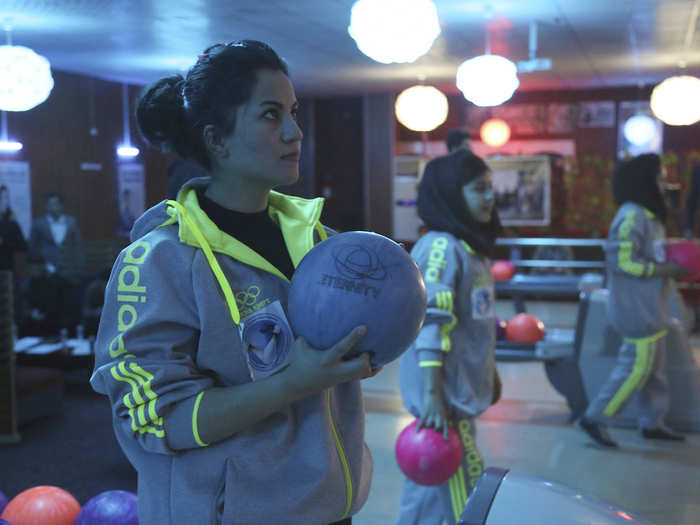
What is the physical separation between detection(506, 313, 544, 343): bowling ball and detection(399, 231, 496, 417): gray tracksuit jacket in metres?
2.64

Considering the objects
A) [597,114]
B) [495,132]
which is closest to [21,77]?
[495,132]

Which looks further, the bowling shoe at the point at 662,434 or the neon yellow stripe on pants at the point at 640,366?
the bowling shoe at the point at 662,434

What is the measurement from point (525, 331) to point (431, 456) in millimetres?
2982

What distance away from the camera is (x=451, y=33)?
7648 mm

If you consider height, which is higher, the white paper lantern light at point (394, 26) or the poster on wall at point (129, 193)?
the white paper lantern light at point (394, 26)

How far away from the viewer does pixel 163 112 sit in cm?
137

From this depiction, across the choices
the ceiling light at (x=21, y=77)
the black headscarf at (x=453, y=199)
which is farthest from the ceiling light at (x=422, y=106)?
the black headscarf at (x=453, y=199)

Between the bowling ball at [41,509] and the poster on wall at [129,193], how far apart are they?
8536 millimetres

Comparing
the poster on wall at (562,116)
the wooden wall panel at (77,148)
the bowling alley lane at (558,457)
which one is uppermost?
the poster on wall at (562,116)

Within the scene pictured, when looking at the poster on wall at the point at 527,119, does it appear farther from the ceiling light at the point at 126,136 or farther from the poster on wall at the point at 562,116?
the ceiling light at the point at 126,136

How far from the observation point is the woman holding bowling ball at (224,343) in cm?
119

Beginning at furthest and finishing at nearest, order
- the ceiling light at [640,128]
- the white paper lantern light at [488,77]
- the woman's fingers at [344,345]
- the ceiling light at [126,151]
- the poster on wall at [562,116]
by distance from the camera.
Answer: the poster on wall at [562,116], the ceiling light at [126,151], the ceiling light at [640,128], the white paper lantern light at [488,77], the woman's fingers at [344,345]

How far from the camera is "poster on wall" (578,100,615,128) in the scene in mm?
11828

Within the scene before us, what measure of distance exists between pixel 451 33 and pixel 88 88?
5.41 m
